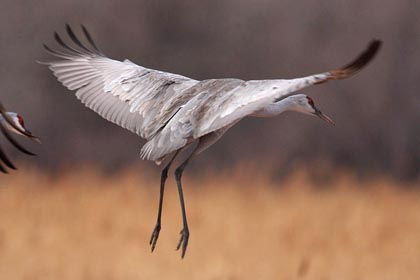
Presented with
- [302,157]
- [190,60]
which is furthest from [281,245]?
[190,60]

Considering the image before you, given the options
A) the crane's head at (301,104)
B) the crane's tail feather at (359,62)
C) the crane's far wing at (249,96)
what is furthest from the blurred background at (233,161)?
the crane's tail feather at (359,62)

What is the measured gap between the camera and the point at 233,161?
13.6 meters

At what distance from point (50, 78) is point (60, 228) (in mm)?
3083

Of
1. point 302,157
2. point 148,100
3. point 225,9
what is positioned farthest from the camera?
point 225,9

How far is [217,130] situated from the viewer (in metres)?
7.19

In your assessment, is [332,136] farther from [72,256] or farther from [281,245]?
[72,256]

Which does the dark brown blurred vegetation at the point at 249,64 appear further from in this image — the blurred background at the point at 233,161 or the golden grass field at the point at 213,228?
the golden grass field at the point at 213,228

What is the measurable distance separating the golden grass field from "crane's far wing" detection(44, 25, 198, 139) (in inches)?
91.3

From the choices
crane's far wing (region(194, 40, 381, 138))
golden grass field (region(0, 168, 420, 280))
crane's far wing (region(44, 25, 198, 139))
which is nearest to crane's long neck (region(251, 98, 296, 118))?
crane's far wing (region(194, 40, 381, 138))

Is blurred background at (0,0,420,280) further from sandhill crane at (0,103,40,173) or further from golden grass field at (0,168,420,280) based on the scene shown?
sandhill crane at (0,103,40,173)

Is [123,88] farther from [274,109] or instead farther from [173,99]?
[274,109]

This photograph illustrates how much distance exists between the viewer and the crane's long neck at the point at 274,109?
23.6ft

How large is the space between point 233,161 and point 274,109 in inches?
250

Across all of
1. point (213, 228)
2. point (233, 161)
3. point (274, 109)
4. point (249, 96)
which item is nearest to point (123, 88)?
point (274, 109)
